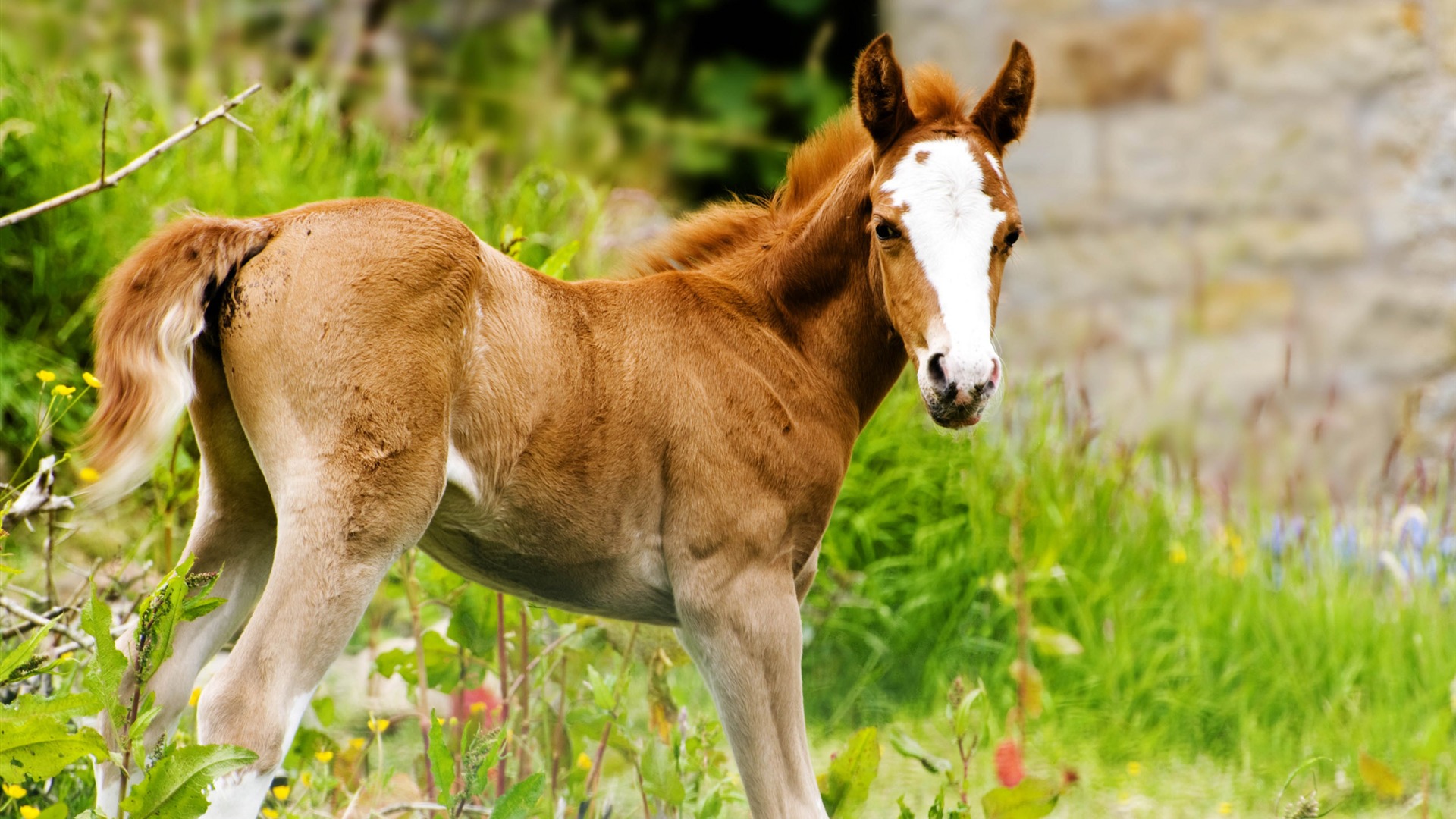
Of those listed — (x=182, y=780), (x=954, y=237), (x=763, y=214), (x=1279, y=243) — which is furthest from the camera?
(x=1279, y=243)

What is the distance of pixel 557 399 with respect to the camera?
6.89ft

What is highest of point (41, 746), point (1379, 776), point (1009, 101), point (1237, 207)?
point (1009, 101)

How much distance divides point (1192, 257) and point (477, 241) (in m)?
4.04

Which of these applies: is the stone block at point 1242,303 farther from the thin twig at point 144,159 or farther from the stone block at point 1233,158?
the thin twig at point 144,159

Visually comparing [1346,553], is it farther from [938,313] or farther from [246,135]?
[246,135]

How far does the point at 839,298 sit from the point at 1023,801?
94cm

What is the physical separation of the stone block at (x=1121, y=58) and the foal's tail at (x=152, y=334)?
4169 mm

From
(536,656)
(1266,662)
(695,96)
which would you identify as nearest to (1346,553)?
(1266,662)

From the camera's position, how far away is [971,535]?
13.8ft

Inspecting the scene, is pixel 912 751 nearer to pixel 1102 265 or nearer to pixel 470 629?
pixel 470 629

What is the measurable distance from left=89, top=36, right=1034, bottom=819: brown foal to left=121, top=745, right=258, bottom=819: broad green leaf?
1.5 inches

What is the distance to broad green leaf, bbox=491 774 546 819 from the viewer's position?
216 cm

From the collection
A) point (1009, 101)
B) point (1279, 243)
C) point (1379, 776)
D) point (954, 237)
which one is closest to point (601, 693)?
point (954, 237)

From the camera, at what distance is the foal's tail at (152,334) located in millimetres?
1875
